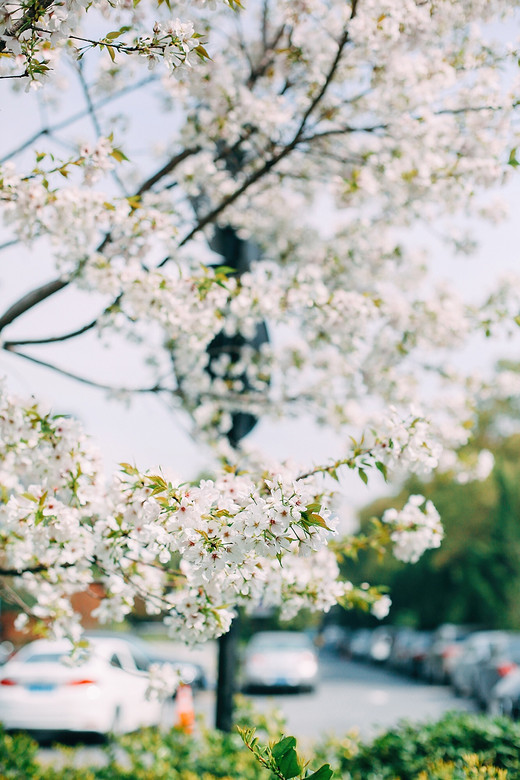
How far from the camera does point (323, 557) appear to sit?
4152 millimetres

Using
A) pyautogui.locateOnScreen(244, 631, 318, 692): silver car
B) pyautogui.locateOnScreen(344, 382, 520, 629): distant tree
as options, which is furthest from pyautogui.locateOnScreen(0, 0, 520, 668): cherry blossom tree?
pyautogui.locateOnScreen(344, 382, 520, 629): distant tree

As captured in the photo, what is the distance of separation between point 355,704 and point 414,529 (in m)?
12.9

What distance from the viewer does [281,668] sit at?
685 inches

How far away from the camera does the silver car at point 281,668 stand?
56.6 ft

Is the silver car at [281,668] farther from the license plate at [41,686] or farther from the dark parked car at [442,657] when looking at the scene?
the license plate at [41,686]

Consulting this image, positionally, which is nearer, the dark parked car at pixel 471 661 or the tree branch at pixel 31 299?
the tree branch at pixel 31 299

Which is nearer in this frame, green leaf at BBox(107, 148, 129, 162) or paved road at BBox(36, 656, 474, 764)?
green leaf at BBox(107, 148, 129, 162)

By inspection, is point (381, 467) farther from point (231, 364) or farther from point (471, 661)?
point (471, 661)

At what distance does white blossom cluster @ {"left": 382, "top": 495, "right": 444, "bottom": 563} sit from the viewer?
4.07 metres

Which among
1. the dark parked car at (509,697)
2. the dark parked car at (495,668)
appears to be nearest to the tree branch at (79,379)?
the dark parked car at (509,697)

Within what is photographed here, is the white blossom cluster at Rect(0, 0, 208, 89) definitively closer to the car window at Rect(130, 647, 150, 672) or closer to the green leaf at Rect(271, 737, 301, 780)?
the green leaf at Rect(271, 737, 301, 780)

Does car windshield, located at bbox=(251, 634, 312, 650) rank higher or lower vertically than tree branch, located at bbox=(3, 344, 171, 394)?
lower

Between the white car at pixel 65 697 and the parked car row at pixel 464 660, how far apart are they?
470 cm

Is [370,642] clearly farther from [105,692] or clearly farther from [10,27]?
[10,27]
